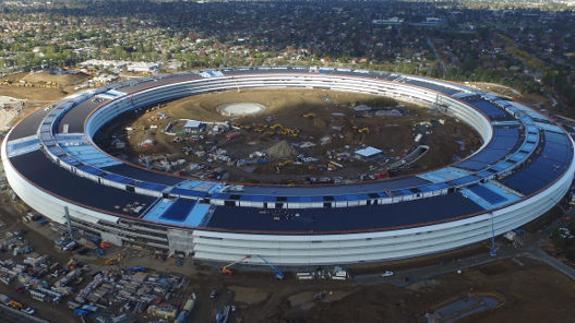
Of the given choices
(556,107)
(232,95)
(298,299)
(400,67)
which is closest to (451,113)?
(556,107)

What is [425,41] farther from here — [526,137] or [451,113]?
[526,137]

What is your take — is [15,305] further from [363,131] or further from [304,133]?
[363,131]

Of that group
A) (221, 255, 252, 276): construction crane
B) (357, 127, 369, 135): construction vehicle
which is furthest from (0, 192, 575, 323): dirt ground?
(357, 127, 369, 135): construction vehicle

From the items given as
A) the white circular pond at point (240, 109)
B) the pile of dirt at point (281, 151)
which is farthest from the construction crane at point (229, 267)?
the white circular pond at point (240, 109)

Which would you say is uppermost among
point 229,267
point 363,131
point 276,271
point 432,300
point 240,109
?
point 240,109

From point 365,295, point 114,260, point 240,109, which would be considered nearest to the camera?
point 365,295

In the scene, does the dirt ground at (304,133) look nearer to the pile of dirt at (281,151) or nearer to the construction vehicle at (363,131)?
the construction vehicle at (363,131)

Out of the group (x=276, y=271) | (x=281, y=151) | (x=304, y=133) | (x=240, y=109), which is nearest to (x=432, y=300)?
(x=276, y=271)
